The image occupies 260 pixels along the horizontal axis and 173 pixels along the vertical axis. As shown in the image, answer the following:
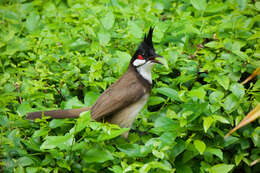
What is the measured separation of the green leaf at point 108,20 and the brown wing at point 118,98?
106cm

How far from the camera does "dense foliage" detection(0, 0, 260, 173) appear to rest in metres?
2.76

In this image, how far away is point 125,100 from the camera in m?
3.21

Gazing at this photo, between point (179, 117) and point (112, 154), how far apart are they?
2.08ft

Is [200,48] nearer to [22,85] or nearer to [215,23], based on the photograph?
[215,23]

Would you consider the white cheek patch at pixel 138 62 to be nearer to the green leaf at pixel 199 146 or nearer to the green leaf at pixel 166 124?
the green leaf at pixel 166 124

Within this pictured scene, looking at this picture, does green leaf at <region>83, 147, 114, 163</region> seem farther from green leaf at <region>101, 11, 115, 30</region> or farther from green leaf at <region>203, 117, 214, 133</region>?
green leaf at <region>101, 11, 115, 30</region>

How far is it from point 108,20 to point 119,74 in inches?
30.8

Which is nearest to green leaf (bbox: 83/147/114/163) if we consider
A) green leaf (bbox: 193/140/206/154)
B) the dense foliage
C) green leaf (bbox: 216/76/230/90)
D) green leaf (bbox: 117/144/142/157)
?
the dense foliage

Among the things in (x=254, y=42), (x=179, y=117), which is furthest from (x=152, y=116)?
(x=254, y=42)

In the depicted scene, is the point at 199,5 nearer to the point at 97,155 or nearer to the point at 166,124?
the point at 166,124

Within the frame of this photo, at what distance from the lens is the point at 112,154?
278cm

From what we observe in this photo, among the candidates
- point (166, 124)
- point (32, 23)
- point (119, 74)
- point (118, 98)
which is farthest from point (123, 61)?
point (32, 23)

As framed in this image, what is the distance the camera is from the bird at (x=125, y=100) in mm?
3189

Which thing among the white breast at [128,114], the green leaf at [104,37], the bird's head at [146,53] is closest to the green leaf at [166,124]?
the white breast at [128,114]
